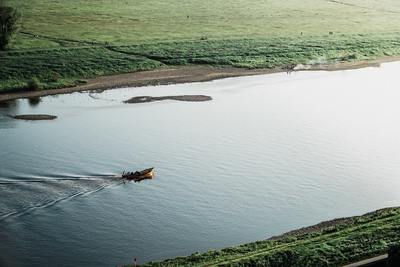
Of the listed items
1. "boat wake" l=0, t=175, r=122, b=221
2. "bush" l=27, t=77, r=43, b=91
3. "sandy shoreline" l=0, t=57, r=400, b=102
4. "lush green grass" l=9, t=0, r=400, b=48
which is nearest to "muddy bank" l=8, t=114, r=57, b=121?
"sandy shoreline" l=0, t=57, r=400, b=102

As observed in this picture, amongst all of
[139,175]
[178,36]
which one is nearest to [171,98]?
[139,175]

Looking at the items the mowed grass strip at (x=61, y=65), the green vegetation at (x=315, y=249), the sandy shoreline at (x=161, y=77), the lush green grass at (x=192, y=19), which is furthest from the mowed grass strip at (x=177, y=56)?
the green vegetation at (x=315, y=249)

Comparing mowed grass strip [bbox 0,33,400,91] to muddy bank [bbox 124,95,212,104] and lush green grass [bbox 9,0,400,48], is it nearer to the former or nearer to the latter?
lush green grass [bbox 9,0,400,48]

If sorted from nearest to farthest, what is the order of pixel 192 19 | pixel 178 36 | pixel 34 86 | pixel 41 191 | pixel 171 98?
pixel 41 191, pixel 171 98, pixel 34 86, pixel 178 36, pixel 192 19

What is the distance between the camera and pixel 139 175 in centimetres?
3422

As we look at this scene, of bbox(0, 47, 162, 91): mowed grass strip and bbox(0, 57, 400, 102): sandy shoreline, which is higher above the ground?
bbox(0, 47, 162, 91): mowed grass strip

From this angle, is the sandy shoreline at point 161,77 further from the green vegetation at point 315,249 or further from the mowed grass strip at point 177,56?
the green vegetation at point 315,249

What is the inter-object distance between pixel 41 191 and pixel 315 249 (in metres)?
13.9

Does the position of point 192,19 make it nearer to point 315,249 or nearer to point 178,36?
point 178,36

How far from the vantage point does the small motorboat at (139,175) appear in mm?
34156

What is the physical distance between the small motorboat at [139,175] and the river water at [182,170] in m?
0.42

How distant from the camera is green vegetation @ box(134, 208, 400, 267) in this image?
24.2 m

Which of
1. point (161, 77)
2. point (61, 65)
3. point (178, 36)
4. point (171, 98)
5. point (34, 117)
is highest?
point (178, 36)

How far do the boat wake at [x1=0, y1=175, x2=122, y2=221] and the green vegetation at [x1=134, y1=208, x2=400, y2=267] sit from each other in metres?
8.00
